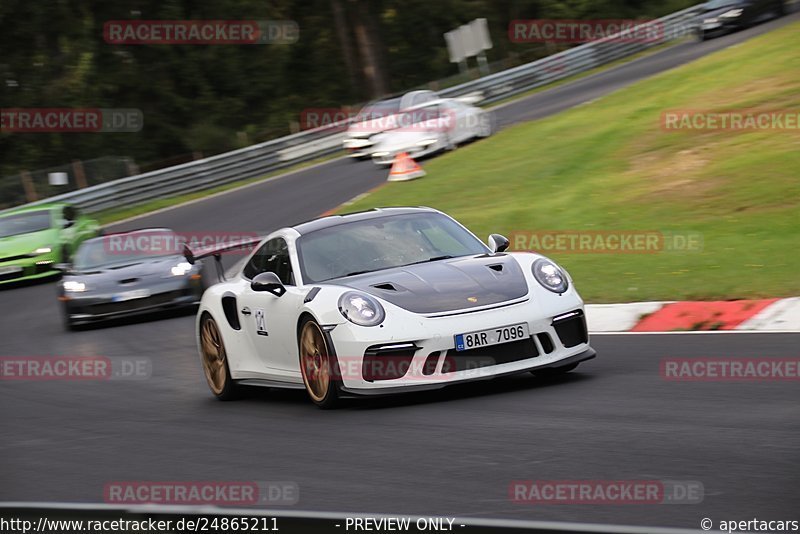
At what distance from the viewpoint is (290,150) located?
34281 millimetres

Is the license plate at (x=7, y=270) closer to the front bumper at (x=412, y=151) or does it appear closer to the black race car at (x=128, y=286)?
the black race car at (x=128, y=286)

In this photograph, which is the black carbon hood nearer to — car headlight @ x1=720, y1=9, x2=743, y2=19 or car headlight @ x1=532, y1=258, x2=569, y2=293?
car headlight @ x1=532, y1=258, x2=569, y2=293

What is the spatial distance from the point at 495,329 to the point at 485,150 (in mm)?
18204

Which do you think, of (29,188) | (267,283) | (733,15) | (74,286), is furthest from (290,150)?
(267,283)

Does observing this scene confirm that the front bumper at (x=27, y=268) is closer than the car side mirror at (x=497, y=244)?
No

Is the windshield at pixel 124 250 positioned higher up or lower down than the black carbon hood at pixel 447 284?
lower down

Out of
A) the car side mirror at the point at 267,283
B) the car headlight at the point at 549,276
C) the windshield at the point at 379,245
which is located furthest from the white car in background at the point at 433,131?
the car headlight at the point at 549,276

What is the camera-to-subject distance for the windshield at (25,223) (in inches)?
902

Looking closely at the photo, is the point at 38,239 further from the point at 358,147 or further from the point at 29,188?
the point at 358,147

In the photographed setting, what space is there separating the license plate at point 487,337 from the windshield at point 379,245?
→ 113 centimetres

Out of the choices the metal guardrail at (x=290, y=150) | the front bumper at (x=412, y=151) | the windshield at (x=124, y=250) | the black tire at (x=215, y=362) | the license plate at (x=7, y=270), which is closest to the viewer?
the black tire at (x=215, y=362)

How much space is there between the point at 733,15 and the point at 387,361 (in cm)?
3172

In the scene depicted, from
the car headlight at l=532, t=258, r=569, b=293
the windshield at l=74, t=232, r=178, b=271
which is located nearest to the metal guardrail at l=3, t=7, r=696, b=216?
the windshield at l=74, t=232, r=178, b=271

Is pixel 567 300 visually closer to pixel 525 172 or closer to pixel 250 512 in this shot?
pixel 250 512
